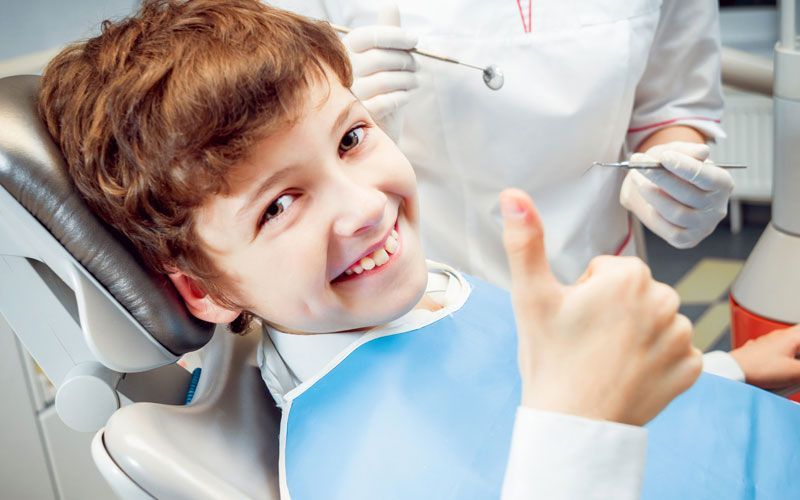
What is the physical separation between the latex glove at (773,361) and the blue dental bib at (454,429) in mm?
150

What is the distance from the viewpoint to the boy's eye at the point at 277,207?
2.97 ft

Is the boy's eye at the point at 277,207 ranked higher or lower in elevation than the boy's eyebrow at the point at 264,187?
lower

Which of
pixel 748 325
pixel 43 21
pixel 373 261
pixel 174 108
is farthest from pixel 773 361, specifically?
pixel 43 21

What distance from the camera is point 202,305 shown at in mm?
1008

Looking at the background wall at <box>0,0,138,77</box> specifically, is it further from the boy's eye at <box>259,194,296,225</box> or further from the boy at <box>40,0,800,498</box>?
the boy's eye at <box>259,194,296,225</box>

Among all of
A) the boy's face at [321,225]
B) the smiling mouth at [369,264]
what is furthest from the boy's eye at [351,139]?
the smiling mouth at [369,264]

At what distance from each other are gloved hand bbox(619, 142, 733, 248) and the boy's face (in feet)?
1.17

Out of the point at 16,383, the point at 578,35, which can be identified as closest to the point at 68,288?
the point at 578,35

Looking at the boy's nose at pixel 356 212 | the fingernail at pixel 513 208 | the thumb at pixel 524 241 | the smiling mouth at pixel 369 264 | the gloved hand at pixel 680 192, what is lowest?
the gloved hand at pixel 680 192

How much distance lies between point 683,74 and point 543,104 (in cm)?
31

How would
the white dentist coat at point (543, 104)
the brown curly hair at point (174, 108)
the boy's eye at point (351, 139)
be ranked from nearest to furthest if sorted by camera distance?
the brown curly hair at point (174, 108), the boy's eye at point (351, 139), the white dentist coat at point (543, 104)

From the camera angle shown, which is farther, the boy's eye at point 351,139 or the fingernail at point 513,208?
the boy's eye at point 351,139

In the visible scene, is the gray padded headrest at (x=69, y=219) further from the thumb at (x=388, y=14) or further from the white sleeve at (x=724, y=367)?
the white sleeve at (x=724, y=367)

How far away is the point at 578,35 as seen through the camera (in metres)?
1.33
